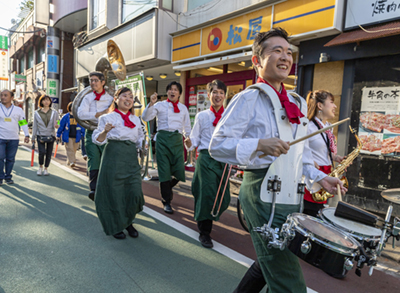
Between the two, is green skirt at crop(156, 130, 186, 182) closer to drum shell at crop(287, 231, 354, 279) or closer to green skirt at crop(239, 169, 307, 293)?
green skirt at crop(239, 169, 307, 293)

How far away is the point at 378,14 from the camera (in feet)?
16.5

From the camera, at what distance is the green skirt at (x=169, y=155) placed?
16.1 feet

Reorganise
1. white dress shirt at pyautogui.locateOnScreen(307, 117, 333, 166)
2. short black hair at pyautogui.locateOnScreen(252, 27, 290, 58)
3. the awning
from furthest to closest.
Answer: the awning, white dress shirt at pyautogui.locateOnScreen(307, 117, 333, 166), short black hair at pyautogui.locateOnScreen(252, 27, 290, 58)

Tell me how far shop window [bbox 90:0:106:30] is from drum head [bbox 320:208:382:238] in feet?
45.8

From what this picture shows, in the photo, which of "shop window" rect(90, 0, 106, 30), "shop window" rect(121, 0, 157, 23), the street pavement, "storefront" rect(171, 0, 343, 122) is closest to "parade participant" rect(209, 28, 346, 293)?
the street pavement

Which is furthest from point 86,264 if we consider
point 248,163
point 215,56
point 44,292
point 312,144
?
point 215,56

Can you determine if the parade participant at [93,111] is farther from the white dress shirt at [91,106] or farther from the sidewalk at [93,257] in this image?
the sidewalk at [93,257]

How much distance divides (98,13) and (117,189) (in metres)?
13.3

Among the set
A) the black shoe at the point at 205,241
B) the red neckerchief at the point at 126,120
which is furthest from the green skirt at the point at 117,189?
the black shoe at the point at 205,241

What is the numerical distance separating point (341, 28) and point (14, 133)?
717cm

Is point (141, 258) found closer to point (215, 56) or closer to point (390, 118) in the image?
point (390, 118)

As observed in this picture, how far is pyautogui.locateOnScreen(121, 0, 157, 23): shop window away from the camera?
10.3 meters

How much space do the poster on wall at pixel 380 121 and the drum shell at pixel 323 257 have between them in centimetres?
450

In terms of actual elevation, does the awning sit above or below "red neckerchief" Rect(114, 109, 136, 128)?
above
